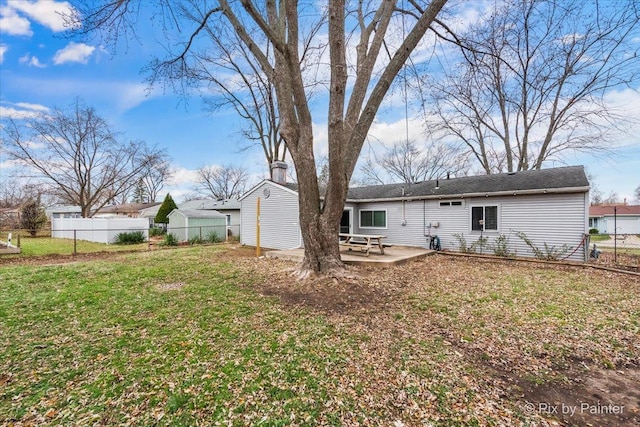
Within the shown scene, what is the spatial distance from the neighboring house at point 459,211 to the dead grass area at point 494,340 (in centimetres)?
294

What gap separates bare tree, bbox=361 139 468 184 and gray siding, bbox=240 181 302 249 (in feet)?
42.4

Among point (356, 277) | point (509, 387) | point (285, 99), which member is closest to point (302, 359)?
point (509, 387)

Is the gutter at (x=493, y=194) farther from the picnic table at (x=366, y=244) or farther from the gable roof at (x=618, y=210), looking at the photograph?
the gable roof at (x=618, y=210)

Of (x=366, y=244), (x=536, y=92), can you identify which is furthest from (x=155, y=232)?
(x=536, y=92)

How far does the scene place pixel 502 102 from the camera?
50.3ft

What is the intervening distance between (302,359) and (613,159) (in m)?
16.7

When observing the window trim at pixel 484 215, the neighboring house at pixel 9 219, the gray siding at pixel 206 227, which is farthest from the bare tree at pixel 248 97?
the neighboring house at pixel 9 219

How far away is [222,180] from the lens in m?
36.4

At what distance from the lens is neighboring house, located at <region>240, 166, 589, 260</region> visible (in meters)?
8.84

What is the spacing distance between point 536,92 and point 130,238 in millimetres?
24280

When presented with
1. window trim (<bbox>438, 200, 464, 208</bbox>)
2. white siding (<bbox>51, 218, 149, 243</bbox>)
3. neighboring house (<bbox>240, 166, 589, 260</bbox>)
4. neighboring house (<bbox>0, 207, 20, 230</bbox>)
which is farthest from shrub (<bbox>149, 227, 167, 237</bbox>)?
window trim (<bbox>438, 200, 464, 208</bbox>)

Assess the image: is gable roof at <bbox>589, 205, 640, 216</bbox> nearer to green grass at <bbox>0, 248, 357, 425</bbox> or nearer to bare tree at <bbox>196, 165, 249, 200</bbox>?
green grass at <bbox>0, 248, 357, 425</bbox>

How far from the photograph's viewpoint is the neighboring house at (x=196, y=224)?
1555 cm

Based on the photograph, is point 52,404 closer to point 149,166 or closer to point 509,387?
point 509,387
